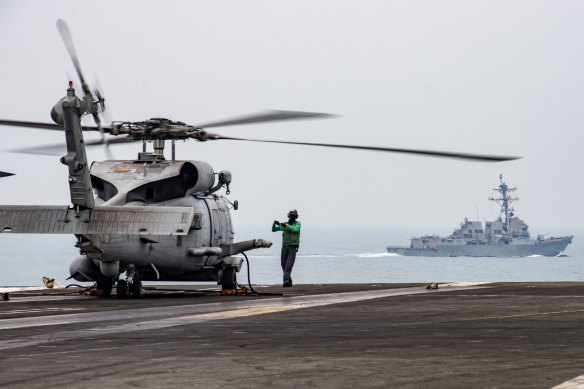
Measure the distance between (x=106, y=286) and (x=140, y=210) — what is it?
4.46 metres

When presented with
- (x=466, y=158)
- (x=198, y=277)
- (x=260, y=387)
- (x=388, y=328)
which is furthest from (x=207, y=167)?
(x=260, y=387)

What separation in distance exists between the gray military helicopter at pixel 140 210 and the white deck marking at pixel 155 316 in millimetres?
2204

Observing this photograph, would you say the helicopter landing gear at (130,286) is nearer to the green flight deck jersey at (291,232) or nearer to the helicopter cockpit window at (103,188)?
the helicopter cockpit window at (103,188)

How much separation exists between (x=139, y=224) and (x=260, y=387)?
1245 centimetres

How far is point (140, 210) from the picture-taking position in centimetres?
2064

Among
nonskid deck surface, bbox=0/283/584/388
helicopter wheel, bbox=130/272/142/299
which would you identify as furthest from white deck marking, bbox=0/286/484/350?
helicopter wheel, bbox=130/272/142/299

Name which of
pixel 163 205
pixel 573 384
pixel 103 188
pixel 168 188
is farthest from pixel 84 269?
pixel 573 384

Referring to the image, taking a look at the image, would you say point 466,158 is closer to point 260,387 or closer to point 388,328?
point 388,328

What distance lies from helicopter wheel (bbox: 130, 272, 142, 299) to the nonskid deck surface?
5.18ft

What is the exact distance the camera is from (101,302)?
70.1 feet

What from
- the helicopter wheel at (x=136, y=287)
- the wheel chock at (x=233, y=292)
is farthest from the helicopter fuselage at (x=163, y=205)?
the wheel chock at (x=233, y=292)

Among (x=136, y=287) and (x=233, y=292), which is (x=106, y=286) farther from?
(x=233, y=292)

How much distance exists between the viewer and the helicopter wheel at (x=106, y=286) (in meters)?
24.3

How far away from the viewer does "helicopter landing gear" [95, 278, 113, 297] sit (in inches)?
956
